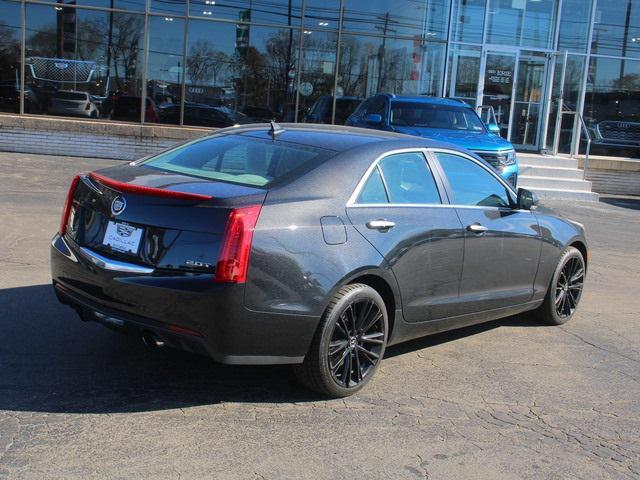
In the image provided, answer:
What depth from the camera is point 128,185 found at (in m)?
4.14

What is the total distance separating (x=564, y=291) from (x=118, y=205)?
404cm

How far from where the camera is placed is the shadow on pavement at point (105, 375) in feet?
13.4

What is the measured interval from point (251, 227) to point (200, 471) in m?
1.25

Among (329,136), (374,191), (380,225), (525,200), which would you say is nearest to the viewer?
(380,225)

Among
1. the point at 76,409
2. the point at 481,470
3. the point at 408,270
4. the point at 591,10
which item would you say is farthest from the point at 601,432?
the point at 591,10

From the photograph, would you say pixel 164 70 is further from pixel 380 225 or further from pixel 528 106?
pixel 380 225

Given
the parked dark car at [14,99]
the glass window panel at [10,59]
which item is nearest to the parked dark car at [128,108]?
the parked dark car at [14,99]

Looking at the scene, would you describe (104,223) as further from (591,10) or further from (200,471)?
(591,10)

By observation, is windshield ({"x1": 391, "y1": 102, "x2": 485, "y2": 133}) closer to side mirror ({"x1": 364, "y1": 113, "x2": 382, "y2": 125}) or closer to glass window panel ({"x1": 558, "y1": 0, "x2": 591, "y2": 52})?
side mirror ({"x1": 364, "y1": 113, "x2": 382, "y2": 125})

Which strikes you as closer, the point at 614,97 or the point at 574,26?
the point at 574,26

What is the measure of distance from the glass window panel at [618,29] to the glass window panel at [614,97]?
0.34m

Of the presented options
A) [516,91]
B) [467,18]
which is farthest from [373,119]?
[516,91]

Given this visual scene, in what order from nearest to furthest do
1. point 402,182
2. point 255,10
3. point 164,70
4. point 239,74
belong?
point 402,182 < point 164,70 < point 255,10 < point 239,74

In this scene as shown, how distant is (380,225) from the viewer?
4.47m
